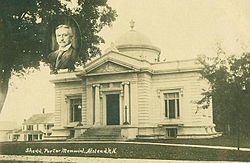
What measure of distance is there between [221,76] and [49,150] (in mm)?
3906

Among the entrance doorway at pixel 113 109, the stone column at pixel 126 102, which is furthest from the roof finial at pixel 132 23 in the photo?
the entrance doorway at pixel 113 109

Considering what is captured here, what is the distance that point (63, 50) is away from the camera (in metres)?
9.20

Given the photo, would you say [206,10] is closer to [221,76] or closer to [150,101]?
[221,76]

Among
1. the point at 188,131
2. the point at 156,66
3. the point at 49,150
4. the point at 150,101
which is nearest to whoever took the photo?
the point at 49,150

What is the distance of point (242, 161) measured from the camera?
22.5ft

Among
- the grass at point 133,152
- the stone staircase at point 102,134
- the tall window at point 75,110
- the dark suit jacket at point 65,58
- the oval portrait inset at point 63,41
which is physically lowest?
the grass at point 133,152

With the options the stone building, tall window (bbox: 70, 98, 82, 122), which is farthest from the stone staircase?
tall window (bbox: 70, 98, 82, 122)

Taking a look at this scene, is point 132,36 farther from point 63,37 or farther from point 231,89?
point 231,89

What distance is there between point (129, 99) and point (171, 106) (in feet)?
4.41

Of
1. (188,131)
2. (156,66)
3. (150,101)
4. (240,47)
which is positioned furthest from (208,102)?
(156,66)

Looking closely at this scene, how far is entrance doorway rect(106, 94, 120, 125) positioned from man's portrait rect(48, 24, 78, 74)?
2419 mm

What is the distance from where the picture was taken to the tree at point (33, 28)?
376 inches

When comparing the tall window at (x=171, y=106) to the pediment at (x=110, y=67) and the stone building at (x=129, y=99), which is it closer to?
the stone building at (x=129, y=99)

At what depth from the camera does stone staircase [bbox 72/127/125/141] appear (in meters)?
10.5
